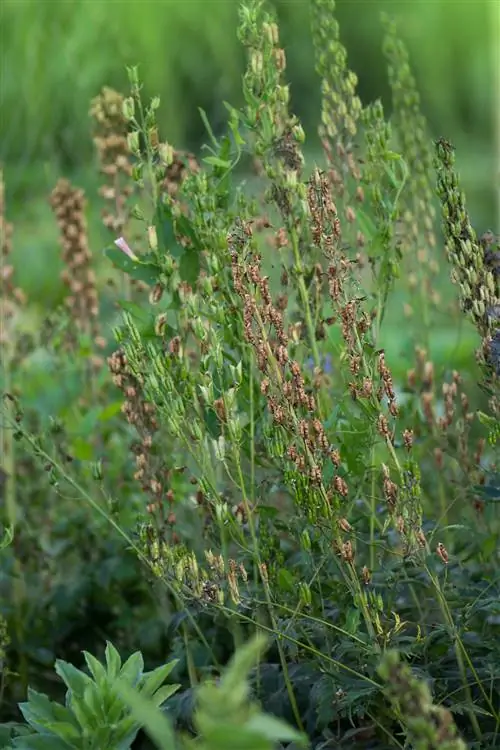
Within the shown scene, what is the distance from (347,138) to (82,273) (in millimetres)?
945

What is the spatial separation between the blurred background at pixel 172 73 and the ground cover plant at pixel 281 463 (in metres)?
1.50

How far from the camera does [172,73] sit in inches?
297

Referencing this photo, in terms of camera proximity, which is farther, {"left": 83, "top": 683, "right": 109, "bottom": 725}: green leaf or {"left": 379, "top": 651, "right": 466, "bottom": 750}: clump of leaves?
{"left": 83, "top": 683, "right": 109, "bottom": 725}: green leaf

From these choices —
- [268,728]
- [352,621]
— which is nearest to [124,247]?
[352,621]

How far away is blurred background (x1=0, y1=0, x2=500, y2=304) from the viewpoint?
5043 mm

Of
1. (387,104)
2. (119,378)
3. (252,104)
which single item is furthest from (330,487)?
(387,104)

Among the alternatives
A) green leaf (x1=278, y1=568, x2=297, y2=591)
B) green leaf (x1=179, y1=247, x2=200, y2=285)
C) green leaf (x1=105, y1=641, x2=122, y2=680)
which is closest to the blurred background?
green leaf (x1=179, y1=247, x2=200, y2=285)

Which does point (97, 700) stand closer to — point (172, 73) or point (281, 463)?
point (281, 463)

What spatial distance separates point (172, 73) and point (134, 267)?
237 inches

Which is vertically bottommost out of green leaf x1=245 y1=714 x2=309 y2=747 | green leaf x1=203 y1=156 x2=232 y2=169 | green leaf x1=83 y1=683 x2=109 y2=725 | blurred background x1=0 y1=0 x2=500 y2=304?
green leaf x1=245 y1=714 x2=309 y2=747

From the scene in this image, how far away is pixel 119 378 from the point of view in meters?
1.81

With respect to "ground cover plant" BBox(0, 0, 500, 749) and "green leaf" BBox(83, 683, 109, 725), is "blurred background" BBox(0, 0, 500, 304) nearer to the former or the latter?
"ground cover plant" BBox(0, 0, 500, 749)

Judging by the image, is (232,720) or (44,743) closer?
(232,720)

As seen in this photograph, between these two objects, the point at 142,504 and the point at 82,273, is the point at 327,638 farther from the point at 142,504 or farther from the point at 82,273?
the point at 82,273
